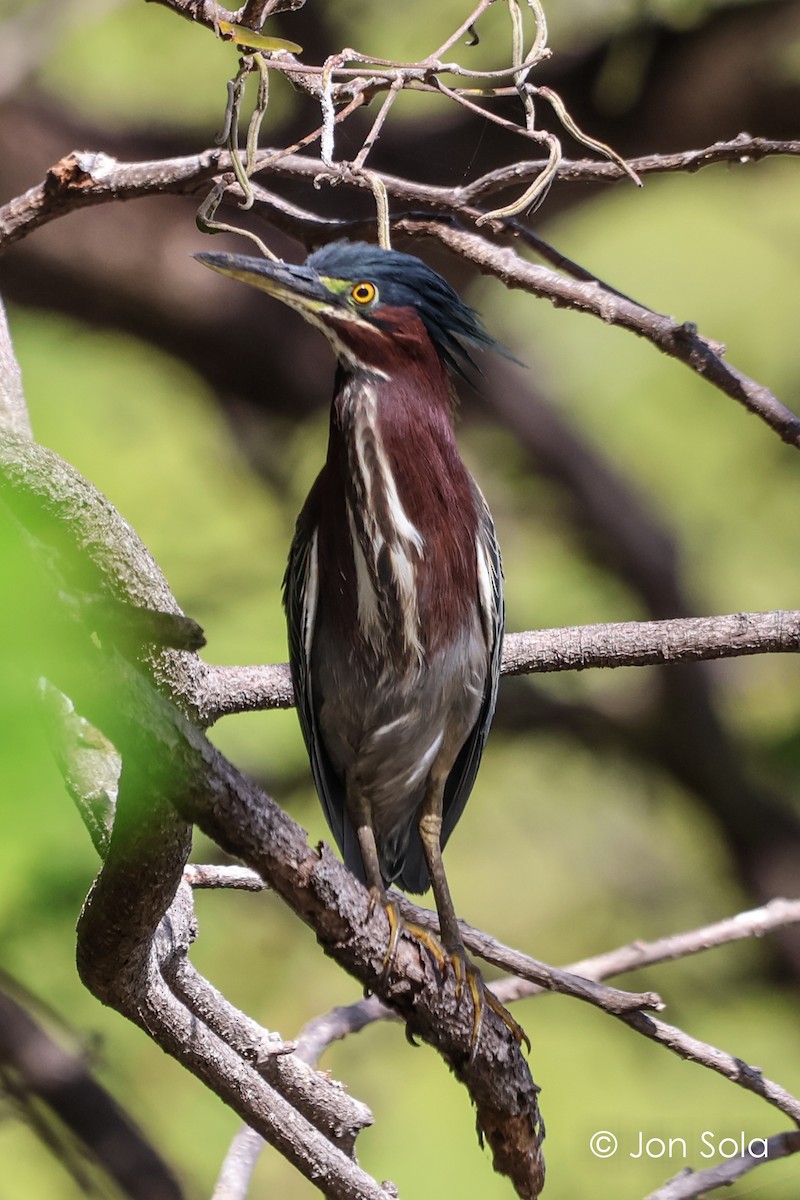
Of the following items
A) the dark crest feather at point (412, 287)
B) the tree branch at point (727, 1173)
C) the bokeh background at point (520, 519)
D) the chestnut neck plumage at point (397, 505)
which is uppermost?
the bokeh background at point (520, 519)

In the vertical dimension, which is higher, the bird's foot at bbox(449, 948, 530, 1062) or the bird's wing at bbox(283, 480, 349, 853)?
the bird's wing at bbox(283, 480, 349, 853)

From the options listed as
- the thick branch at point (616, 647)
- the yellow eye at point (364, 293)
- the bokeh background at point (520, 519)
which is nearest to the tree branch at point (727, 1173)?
the thick branch at point (616, 647)

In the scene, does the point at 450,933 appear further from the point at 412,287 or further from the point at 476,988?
the point at 412,287

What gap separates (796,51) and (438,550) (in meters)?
3.20

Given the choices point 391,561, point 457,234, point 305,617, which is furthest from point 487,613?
point 457,234

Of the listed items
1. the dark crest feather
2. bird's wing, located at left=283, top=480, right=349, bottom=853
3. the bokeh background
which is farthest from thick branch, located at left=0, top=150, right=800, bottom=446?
the bokeh background

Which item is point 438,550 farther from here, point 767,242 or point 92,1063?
point 767,242

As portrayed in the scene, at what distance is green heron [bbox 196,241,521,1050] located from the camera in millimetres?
2160

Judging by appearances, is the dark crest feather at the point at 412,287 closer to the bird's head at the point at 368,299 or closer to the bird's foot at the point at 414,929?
the bird's head at the point at 368,299

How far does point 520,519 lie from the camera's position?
5246 millimetres

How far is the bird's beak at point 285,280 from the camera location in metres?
1.98

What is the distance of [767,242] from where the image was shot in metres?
6.53
